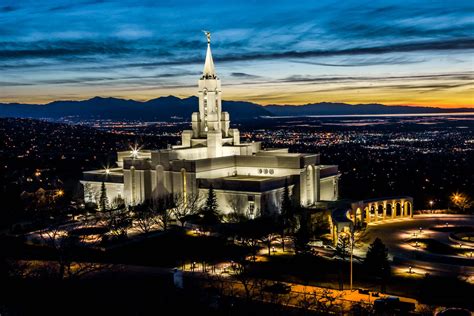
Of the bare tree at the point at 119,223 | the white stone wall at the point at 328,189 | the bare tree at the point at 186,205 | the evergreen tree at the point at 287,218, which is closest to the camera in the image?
the bare tree at the point at 119,223

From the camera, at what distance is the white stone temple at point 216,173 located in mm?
52562

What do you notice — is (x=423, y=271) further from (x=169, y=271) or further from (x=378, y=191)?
(x=378, y=191)

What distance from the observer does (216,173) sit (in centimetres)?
5703

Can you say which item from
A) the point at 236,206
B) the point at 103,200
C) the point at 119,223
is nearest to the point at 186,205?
the point at 236,206

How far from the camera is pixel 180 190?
55000 mm

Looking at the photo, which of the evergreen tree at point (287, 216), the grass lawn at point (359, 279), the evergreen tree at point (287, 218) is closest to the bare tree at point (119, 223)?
the evergreen tree at point (287, 218)

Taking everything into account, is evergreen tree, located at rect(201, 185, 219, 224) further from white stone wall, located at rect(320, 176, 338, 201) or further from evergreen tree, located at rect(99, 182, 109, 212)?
white stone wall, located at rect(320, 176, 338, 201)

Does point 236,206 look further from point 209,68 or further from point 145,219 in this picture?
point 209,68

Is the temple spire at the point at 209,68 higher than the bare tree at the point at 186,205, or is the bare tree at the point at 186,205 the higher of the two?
the temple spire at the point at 209,68

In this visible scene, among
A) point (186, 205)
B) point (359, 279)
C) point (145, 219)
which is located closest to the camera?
point (359, 279)

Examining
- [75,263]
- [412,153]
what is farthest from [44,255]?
[412,153]

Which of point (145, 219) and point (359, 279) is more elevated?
point (145, 219)

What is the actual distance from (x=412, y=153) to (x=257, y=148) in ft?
322

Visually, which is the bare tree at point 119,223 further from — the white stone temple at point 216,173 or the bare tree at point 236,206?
the bare tree at point 236,206
